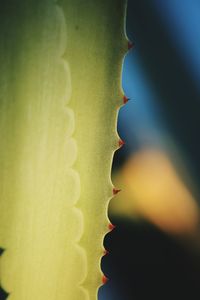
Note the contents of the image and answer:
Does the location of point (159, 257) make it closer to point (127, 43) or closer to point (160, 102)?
point (160, 102)

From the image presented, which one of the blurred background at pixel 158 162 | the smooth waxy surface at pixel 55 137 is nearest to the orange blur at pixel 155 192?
the blurred background at pixel 158 162

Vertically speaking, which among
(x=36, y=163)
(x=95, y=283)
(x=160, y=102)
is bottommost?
(x=95, y=283)

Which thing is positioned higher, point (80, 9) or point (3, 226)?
point (80, 9)

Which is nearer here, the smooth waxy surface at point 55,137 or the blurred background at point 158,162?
the smooth waxy surface at point 55,137

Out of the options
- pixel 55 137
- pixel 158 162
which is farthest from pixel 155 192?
pixel 55 137

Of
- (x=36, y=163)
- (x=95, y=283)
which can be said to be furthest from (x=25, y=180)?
→ (x=95, y=283)

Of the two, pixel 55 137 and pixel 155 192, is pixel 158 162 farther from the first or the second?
pixel 55 137

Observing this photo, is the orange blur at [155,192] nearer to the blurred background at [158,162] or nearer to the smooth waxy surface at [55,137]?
the blurred background at [158,162]

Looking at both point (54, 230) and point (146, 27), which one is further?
point (146, 27)
